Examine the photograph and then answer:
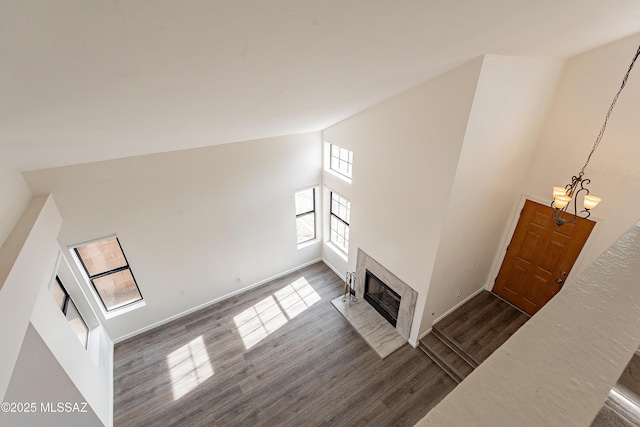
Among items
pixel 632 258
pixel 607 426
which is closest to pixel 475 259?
pixel 632 258

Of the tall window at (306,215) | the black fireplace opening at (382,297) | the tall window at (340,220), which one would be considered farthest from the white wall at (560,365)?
the tall window at (306,215)

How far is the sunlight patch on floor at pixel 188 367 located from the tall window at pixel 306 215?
2.88m

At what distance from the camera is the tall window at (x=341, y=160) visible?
5.17 meters

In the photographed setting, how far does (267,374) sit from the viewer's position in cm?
434

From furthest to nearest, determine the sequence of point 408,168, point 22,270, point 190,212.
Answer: point 190,212 < point 408,168 < point 22,270

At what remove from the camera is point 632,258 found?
93cm

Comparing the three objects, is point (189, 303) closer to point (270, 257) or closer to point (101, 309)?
point (101, 309)

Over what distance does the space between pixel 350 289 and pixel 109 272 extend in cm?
425

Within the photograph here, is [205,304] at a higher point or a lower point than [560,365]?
lower

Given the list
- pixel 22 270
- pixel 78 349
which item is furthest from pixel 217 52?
pixel 78 349

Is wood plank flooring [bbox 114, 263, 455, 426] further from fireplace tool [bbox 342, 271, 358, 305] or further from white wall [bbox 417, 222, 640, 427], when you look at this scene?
white wall [bbox 417, 222, 640, 427]

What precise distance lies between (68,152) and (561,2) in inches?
170

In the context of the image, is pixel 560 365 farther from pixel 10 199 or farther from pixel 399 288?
pixel 10 199

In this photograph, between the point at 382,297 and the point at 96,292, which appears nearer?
the point at 96,292
